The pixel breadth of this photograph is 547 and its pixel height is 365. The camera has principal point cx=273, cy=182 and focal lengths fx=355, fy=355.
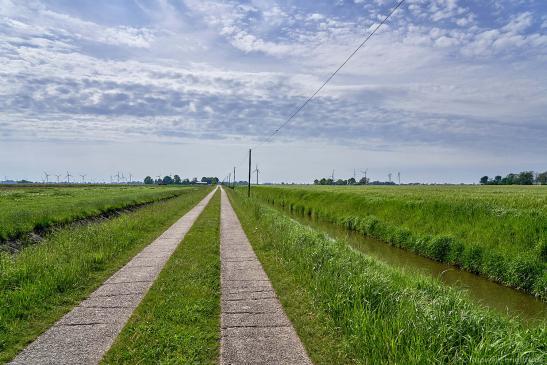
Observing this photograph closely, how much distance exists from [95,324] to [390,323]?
186 inches

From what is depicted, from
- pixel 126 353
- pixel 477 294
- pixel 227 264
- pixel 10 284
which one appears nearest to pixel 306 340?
pixel 126 353

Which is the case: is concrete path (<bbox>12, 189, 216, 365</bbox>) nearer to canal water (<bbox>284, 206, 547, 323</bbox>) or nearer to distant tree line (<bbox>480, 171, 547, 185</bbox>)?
canal water (<bbox>284, 206, 547, 323</bbox>)

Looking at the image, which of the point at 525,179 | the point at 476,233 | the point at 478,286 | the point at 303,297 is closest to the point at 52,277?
the point at 303,297

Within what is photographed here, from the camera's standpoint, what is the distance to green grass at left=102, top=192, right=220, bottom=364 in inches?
190

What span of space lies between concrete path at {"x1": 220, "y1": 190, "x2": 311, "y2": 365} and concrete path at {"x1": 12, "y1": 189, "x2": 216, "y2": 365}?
5.73 ft

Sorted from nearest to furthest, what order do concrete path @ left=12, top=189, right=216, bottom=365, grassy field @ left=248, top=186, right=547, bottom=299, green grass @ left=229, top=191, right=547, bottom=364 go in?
green grass @ left=229, top=191, right=547, bottom=364 → concrete path @ left=12, top=189, right=216, bottom=365 → grassy field @ left=248, top=186, right=547, bottom=299

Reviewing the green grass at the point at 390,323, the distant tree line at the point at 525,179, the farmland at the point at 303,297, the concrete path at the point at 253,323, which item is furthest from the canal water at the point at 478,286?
the distant tree line at the point at 525,179

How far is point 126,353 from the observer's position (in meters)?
4.84

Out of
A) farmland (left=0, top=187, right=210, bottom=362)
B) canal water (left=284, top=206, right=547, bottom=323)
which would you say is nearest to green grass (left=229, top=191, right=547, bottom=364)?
canal water (left=284, top=206, right=547, bottom=323)

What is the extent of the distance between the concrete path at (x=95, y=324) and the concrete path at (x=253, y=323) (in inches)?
68.7

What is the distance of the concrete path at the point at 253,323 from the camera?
489 centimetres

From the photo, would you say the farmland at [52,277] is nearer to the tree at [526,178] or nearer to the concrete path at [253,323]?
the concrete path at [253,323]

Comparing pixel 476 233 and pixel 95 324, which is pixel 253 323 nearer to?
pixel 95 324

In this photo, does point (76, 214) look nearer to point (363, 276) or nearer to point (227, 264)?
point (227, 264)
